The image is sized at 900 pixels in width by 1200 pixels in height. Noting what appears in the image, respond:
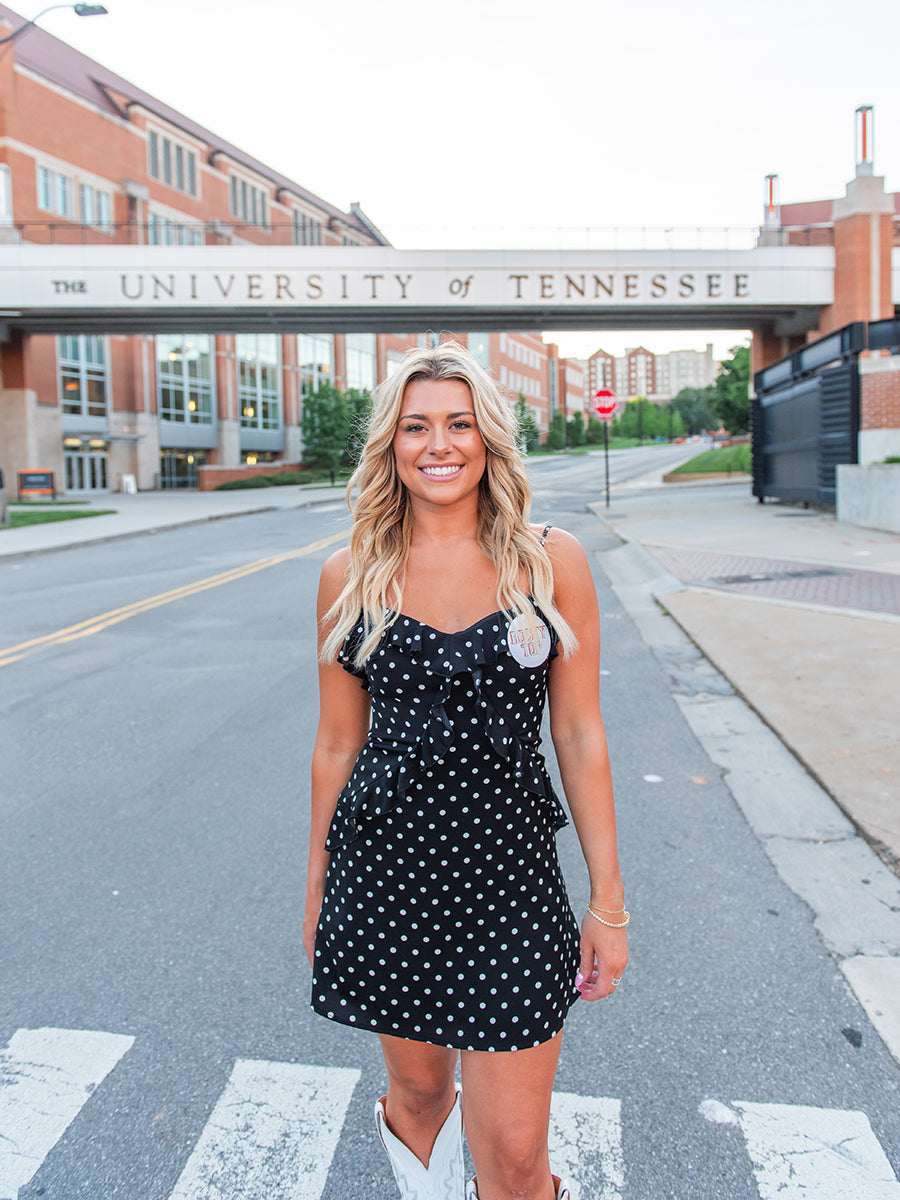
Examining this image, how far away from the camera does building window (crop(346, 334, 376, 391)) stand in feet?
214

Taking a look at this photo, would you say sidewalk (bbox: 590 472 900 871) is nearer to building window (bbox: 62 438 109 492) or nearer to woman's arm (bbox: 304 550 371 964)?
woman's arm (bbox: 304 550 371 964)

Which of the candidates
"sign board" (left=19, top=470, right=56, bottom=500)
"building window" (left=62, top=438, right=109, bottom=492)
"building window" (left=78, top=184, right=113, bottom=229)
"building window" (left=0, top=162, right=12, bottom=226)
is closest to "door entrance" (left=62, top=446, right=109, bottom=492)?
"building window" (left=62, top=438, right=109, bottom=492)

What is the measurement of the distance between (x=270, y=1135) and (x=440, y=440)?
1.91 metres

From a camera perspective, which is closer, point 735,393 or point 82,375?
point 82,375

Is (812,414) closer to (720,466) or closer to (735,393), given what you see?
(720,466)

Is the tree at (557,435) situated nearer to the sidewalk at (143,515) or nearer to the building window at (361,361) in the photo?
the building window at (361,361)

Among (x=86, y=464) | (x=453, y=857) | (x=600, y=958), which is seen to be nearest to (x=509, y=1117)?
(x=600, y=958)

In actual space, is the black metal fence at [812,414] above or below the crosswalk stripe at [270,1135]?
above

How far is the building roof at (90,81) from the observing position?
38344 mm

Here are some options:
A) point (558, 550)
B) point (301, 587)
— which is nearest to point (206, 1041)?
point (558, 550)

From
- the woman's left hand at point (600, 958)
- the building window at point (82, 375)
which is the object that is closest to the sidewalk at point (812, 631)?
the woman's left hand at point (600, 958)

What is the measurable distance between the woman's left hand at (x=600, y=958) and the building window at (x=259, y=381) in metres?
52.2

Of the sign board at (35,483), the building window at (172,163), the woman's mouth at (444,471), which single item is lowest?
the woman's mouth at (444,471)

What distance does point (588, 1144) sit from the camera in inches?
96.2
